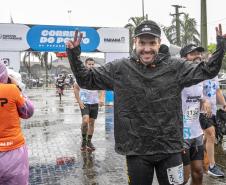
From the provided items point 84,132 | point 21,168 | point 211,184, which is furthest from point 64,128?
point 21,168

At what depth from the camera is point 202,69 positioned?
3.41 metres

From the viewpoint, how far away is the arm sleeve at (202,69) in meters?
3.34

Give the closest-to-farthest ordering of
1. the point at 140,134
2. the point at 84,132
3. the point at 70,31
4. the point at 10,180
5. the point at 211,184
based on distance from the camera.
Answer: the point at 140,134, the point at 10,180, the point at 211,184, the point at 84,132, the point at 70,31

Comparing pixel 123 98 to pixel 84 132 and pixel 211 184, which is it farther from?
pixel 84 132

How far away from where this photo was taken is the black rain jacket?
132 inches

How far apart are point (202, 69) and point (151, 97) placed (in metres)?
0.46

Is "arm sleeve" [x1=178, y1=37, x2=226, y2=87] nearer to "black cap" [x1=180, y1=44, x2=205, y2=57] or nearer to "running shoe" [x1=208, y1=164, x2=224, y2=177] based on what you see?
"black cap" [x1=180, y1=44, x2=205, y2=57]

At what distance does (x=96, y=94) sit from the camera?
916 cm

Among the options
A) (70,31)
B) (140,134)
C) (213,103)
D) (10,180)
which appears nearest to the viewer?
(140,134)

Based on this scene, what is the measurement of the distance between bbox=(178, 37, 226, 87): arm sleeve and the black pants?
1.95 feet

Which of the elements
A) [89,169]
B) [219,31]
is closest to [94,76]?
[219,31]


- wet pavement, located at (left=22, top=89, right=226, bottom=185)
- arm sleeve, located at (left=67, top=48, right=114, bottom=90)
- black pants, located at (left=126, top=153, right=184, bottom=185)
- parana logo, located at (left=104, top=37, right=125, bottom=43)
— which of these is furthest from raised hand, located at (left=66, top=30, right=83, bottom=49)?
parana logo, located at (left=104, top=37, right=125, bottom=43)

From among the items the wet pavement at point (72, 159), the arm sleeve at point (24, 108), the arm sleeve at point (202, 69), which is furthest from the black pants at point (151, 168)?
the wet pavement at point (72, 159)

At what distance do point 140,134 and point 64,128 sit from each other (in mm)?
9369
